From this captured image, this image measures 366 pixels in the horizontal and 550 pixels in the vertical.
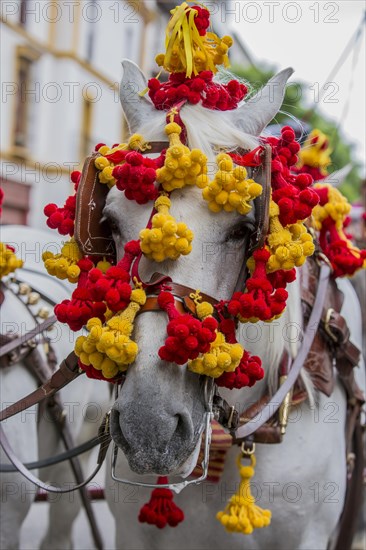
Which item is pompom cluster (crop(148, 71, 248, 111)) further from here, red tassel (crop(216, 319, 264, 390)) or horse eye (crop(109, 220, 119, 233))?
red tassel (crop(216, 319, 264, 390))

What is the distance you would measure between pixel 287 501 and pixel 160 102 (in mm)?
1456

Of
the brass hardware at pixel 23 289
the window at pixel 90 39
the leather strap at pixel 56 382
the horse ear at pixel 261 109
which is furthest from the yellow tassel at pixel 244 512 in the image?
the window at pixel 90 39

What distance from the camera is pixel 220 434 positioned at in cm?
260

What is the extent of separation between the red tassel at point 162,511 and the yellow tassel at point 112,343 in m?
0.68

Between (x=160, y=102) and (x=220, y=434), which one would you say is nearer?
(x=160, y=102)

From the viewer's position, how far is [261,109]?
2391 millimetres

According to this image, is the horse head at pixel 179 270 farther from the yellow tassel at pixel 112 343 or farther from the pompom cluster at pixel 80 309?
the pompom cluster at pixel 80 309

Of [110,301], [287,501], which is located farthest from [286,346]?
[110,301]

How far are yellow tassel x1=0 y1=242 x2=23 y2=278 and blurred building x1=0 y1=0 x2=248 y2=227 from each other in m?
11.6

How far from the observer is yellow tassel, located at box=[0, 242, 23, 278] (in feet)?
9.70

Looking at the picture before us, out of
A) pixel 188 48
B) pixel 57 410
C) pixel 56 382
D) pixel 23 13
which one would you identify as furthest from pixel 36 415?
pixel 23 13

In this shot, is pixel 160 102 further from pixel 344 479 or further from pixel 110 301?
pixel 344 479

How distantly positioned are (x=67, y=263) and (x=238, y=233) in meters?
0.53

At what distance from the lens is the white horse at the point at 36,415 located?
9.89ft
